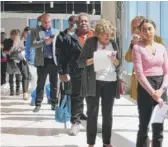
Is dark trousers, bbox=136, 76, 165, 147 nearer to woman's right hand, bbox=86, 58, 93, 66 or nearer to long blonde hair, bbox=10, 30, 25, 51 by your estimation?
woman's right hand, bbox=86, 58, 93, 66

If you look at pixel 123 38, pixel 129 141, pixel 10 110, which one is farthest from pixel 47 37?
pixel 123 38

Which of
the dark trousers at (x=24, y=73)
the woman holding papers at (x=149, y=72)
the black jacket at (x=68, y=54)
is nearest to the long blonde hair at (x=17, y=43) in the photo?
the dark trousers at (x=24, y=73)

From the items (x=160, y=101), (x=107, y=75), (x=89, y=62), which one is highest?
(x=89, y=62)

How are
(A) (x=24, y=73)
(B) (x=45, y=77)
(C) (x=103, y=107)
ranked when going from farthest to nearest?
1. (A) (x=24, y=73)
2. (B) (x=45, y=77)
3. (C) (x=103, y=107)

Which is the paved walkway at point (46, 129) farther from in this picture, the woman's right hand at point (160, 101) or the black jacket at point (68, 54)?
the woman's right hand at point (160, 101)

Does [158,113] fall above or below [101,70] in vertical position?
below

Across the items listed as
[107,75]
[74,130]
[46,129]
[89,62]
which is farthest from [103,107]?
[46,129]

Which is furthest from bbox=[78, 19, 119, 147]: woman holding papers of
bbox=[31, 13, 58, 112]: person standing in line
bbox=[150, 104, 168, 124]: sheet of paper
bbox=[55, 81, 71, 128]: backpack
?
bbox=[31, 13, 58, 112]: person standing in line

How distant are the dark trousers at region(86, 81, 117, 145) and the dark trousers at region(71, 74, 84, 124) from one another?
0.96 metres

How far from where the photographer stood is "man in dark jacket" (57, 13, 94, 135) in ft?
16.4

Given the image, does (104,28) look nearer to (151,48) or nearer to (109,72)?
(109,72)

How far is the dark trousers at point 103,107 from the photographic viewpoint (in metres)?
4.09

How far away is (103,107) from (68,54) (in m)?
1.11

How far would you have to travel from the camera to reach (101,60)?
402 centimetres
